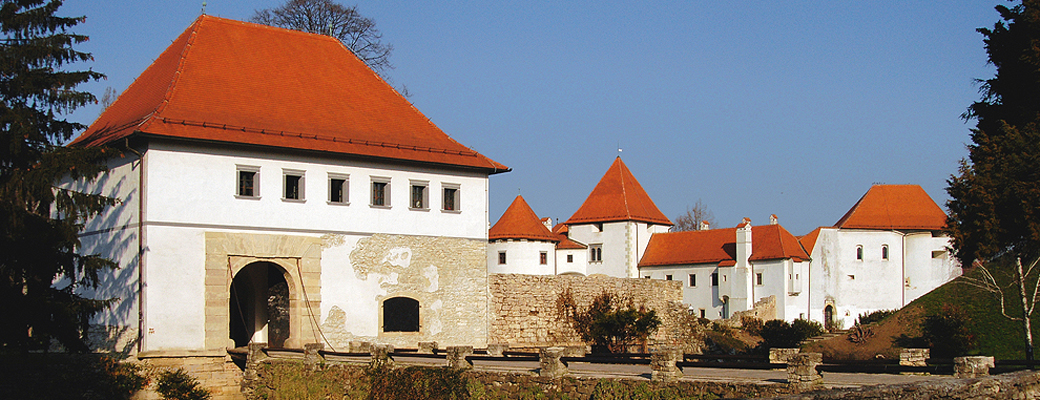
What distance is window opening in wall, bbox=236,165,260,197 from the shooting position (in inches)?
953

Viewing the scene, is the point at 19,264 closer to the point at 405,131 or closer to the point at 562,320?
the point at 405,131

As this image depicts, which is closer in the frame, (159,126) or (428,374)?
(428,374)

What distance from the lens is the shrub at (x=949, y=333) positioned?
91.7 feet

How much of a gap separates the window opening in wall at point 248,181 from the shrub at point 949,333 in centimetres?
1963

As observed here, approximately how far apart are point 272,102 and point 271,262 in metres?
4.46

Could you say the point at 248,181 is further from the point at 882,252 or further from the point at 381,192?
the point at 882,252

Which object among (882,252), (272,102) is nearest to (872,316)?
(882,252)

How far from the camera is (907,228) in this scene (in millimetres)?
66125

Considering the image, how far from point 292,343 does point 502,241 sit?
35457 millimetres

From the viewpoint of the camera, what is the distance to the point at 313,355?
2061cm

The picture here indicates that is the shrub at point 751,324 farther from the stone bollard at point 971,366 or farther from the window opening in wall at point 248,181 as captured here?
the stone bollard at point 971,366

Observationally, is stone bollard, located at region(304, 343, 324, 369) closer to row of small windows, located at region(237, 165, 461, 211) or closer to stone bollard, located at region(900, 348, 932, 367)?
row of small windows, located at region(237, 165, 461, 211)

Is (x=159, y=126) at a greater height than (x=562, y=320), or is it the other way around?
(x=159, y=126)

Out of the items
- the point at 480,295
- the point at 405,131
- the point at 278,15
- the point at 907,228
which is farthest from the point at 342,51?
the point at 907,228
